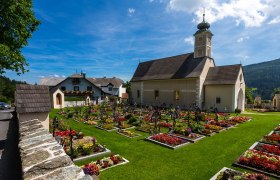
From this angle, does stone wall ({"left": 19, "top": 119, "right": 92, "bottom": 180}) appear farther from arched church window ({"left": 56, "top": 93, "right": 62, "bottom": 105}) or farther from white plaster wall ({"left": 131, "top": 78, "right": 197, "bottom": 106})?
arched church window ({"left": 56, "top": 93, "right": 62, "bottom": 105})

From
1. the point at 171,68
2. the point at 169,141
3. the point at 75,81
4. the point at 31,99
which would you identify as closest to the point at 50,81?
the point at 75,81

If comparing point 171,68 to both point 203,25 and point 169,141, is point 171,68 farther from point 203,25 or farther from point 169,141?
point 169,141

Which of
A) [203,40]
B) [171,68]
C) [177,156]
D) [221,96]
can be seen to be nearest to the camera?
[177,156]

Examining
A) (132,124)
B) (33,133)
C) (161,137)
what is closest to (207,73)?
(132,124)

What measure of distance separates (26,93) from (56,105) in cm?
2970

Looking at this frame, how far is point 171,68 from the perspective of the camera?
34219 millimetres

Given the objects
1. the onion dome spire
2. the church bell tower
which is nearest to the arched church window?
the church bell tower

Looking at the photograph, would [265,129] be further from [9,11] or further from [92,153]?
[9,11]

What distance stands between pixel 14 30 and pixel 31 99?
878 cm

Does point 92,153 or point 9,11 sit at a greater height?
point 9,11

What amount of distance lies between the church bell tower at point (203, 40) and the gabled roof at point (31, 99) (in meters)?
28.4

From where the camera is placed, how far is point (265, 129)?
1532cm

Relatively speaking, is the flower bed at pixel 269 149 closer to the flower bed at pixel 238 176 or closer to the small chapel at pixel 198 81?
the flower bed at pixel 238 176

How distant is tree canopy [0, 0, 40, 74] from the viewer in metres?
12.4
